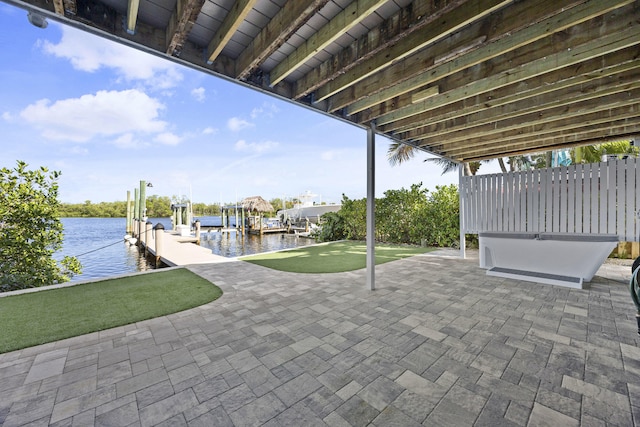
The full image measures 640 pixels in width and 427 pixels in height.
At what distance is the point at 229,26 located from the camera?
227 cm

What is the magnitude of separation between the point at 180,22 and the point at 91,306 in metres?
3.66

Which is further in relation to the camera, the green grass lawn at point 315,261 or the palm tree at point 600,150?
the palm tree at point 600,150

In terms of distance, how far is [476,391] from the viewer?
174 cm

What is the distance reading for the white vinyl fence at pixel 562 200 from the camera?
438 centimetres

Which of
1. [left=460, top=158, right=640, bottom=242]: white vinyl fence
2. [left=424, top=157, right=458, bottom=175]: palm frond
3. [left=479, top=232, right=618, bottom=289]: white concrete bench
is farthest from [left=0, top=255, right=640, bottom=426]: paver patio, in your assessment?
[left=424, top=157, right=458, bottom=175]: palm frond

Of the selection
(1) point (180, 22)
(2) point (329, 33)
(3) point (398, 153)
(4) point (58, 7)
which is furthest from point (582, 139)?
(4) point (58, 7)

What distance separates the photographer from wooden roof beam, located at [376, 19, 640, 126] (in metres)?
2.34

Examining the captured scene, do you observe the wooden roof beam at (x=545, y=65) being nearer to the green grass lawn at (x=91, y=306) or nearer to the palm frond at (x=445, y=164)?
the green grass lawn at (x=91, y=306)

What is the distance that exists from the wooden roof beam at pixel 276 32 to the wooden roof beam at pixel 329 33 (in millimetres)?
349

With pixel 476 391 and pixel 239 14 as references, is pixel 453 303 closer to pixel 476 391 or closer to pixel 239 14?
pixel 476 391

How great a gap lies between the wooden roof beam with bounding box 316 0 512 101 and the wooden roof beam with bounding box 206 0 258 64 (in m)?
1.26

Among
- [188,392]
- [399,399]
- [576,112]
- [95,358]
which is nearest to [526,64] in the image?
[576,112]

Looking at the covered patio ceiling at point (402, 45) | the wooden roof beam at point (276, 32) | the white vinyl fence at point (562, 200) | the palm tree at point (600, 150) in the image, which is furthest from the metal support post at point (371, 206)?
the palm tree at point (600, 150)

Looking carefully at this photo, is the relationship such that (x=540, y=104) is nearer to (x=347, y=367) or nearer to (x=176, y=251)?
(x=347, y=367)
